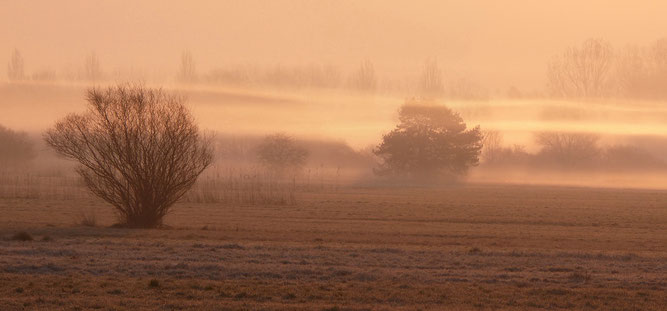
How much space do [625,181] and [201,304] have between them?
4751 inches

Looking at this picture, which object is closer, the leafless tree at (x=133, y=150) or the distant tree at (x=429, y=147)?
the leafless tree at (x=133, y=150)

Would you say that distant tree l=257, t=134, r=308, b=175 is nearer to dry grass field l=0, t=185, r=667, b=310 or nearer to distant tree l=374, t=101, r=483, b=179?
distant tree l=374, t=101, r=483, b=179

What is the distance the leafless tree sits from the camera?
36625 millimetres

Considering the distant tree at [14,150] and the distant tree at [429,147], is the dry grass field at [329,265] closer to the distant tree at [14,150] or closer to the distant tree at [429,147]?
the distant tree at [429,147]

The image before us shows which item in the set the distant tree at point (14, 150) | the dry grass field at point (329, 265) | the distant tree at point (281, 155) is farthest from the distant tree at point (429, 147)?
the dry grass field at point (329, 265)

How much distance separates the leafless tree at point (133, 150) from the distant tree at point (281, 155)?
87.7 m

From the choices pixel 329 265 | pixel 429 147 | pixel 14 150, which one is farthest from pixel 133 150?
pixel 14 150

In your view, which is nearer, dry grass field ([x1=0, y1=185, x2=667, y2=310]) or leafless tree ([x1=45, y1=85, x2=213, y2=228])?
dry grass field ([x1=0, y1=185, x2=667, y2=310])

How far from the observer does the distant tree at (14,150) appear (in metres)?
130

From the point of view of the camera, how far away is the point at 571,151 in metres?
136

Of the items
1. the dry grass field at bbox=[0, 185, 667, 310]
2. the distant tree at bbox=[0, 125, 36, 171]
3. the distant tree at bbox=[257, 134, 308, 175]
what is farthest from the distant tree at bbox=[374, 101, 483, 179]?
the dry grass field at bbox=[0, 185, 667, 310]

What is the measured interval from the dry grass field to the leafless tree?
1.73 meters

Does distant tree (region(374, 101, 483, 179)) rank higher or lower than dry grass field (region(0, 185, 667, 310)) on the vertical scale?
higher

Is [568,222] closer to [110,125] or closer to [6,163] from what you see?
[110,125]
